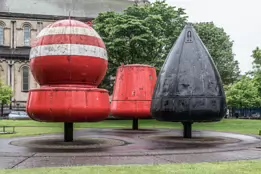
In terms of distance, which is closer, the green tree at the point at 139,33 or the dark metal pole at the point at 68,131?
the dark metal pole at the point at 68,131

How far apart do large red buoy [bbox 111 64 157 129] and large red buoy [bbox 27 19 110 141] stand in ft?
23.9

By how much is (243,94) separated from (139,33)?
1175 inches

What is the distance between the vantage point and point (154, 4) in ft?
121

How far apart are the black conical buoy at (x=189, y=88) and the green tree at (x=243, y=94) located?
43.6 m

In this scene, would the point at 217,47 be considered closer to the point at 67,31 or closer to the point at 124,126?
the point at 124,126

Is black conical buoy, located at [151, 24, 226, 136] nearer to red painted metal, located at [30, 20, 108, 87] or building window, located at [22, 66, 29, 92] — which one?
red painted metal, located at [30, 20, 108, 87]

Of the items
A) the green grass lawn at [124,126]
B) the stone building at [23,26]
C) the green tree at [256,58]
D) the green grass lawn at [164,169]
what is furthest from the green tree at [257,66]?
the green grass lawn at [164,169]

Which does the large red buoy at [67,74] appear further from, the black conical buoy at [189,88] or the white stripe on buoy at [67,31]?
the black conical buoy at [189,88]

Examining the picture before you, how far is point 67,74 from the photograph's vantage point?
42.5 feet

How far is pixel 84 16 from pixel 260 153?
5619 centimetres

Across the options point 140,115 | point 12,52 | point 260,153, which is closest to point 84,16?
point 12,52

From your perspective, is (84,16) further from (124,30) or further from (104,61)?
(104,61)

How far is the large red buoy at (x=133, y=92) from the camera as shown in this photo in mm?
20703

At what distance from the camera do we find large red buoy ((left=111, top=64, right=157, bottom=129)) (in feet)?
67.9
